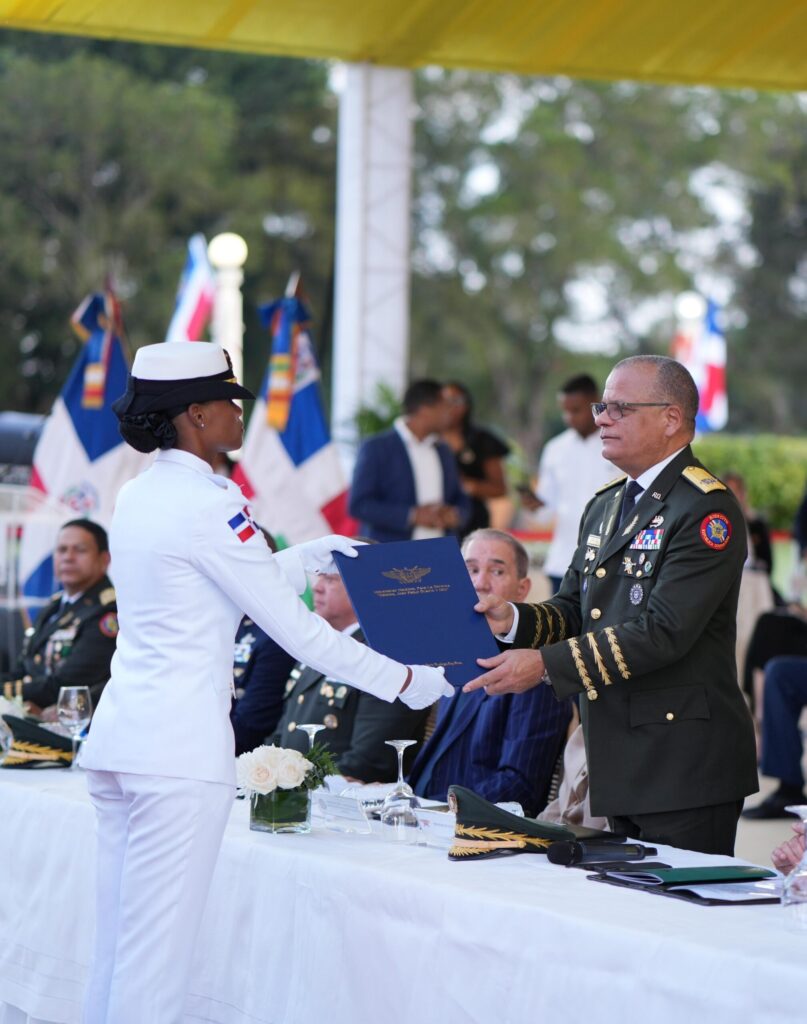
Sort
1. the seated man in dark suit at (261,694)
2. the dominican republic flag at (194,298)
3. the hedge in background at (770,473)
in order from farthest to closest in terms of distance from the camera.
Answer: the hedge in background at (770,473)
the dominican republic flag at (194,298)
the seated man in dark suit at (261,694)

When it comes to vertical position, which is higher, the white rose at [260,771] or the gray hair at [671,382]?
the gray hair at [671,382]

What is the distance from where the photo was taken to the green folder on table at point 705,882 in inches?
105

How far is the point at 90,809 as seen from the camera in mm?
3527

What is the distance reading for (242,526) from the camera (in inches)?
111

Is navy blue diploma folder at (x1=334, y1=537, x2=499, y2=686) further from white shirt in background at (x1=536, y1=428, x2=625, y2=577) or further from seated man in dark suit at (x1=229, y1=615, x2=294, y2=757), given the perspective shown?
white shirt in background at (x1=536, y1=428, x2=625, y2=577)

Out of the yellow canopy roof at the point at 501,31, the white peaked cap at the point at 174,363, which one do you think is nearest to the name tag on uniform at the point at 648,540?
the white peaked cap at the point at 174,363

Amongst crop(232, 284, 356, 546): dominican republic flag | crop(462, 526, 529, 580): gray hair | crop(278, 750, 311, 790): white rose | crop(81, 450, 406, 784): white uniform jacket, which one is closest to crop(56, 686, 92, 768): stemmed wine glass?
crop(278, 750, 311, 790): white rose

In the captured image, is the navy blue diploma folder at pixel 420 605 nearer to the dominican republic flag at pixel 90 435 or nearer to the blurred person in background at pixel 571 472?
the blurred person in background at pixel 571 472

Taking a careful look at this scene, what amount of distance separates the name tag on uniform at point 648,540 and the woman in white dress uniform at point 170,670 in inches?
31.3

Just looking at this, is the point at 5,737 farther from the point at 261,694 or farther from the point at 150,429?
the point at 150,429

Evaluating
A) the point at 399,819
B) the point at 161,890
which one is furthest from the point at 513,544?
the point at 161,890

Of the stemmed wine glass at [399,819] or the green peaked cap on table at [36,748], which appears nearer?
A: the stemmed wine glass at [399,819]

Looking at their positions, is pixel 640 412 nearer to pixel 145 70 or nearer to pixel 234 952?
pixel 234 952

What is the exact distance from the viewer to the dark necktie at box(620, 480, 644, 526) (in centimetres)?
344
